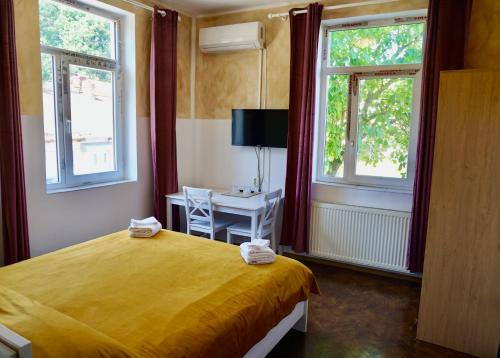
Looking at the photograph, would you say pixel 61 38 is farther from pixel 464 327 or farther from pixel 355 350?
pixel 464 327

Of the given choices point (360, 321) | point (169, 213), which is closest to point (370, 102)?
point (360, 321)

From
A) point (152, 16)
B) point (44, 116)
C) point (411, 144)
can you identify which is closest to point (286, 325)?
point (411, 144)

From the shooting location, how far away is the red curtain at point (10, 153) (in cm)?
279

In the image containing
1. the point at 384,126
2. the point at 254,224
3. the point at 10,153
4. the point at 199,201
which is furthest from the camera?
the point at 199,201

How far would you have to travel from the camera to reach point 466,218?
249 cm

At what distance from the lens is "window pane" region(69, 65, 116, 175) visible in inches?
142

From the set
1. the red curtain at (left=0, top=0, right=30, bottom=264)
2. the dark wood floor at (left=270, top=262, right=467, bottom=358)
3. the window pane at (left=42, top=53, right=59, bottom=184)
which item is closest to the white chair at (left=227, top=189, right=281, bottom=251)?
the dark wood floor at (left=270, top=262, right=467, bottom=358)

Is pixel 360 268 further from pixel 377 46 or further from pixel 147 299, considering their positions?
pixel 147 299

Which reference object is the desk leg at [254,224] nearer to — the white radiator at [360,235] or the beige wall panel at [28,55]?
the white radiator at [360,235]

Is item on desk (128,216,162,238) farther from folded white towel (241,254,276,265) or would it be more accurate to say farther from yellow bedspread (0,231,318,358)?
folded white towel (241,254,276,265)

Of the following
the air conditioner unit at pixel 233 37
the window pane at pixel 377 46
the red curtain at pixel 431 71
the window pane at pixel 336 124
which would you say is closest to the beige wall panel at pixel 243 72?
the air conditioner unit at pixel 233 37

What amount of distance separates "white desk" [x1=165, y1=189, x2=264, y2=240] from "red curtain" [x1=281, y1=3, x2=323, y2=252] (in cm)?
41

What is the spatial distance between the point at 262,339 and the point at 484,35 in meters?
3.04

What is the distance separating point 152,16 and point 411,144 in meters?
2.95
